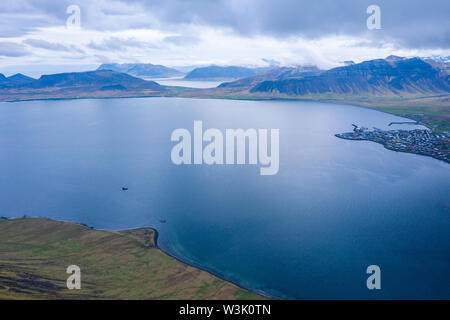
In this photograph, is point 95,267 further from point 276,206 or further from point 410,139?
point 410,139

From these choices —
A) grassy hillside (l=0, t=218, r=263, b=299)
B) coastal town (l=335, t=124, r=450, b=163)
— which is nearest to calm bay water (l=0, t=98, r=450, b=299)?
grassy hillside (l=0, t=218, r=263, b=299)

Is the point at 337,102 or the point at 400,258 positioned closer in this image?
the point at 400,258

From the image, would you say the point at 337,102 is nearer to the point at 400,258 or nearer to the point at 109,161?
the point at 109,161

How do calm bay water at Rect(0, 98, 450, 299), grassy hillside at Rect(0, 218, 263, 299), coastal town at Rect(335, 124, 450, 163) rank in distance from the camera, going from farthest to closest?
coastal town at Rect(335, 124, 450, 163) < calm bay water at Rect(0, 98, 450, 299) < grassy hillside at Rect(0, 218, 263, 299)

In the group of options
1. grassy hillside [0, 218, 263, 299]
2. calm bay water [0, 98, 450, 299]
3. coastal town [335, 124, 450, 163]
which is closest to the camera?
grassy hillside [0, 218, 263, 299]

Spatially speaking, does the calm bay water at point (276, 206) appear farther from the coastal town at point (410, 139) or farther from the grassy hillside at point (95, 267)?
the coastal town at point (410, 139)

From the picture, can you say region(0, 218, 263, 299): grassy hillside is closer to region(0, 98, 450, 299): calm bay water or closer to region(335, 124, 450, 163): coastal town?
region(0, 98, 450, 299): calm bay water

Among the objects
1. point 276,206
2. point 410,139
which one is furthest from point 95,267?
point 410,139

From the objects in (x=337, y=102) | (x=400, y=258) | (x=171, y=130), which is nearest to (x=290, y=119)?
(x=171, y=130)
